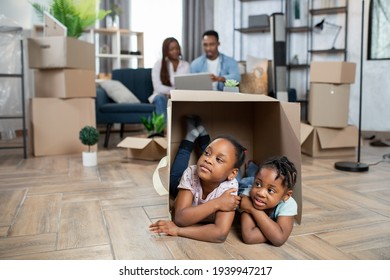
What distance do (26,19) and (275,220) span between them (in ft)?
12.6

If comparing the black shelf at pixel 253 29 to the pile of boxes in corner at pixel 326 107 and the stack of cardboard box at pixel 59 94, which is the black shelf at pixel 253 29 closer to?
the pile of boxes in corner at pixel 326 107

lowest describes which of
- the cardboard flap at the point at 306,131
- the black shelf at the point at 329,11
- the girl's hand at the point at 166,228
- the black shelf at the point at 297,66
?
the girl's hand at the point at 166,228

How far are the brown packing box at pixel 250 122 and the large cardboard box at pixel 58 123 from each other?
147 cm

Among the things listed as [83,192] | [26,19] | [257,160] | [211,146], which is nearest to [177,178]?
[211,146]

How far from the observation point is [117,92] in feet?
11.8

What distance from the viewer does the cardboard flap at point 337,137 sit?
8.79 feet

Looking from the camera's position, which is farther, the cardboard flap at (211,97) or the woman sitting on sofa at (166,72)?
the woman sitting on sofa at (166,72)

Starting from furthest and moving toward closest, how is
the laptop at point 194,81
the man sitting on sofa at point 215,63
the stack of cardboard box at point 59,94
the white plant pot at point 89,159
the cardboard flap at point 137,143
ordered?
the man sitting on sofa at point 215,63, the stack of cardboard box at point 59,94, the cardboard flap at point 137,143, the white plant pot at point 89,159, the laptop at point 194,81

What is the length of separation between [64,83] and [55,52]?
0.22 meters

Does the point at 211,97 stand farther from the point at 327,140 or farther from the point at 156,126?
the point at 327,140

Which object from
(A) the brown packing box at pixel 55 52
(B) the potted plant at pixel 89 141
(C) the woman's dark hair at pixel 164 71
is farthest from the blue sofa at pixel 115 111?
(B) the potted plant at pixel 89 141

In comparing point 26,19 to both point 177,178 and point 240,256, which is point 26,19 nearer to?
point 177,178

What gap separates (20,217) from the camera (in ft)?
4.62

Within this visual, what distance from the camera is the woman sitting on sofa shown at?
3.12 metres
